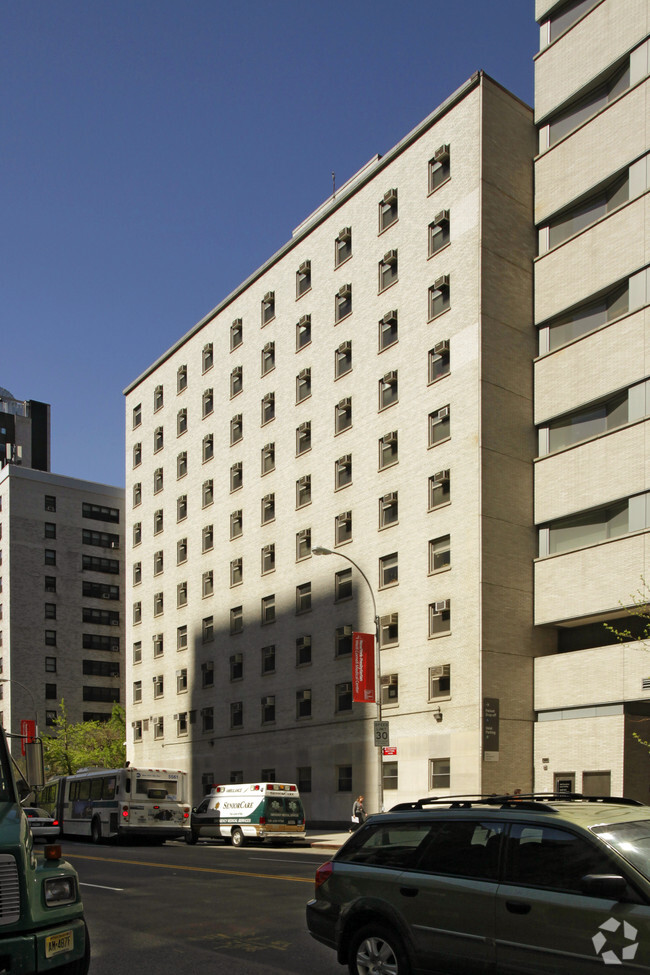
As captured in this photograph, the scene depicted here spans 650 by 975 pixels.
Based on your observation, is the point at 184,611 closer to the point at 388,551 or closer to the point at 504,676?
the point at 388,551

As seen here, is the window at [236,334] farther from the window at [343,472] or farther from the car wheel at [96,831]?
the car wheel at [96,831]

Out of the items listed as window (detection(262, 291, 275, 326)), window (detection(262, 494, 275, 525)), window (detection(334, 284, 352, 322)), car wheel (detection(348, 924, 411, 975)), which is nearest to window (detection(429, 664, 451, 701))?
window (detection(262, 494, 275, 525))

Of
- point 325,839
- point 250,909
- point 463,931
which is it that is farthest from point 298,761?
point 463,931

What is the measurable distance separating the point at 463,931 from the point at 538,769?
32.1 metres

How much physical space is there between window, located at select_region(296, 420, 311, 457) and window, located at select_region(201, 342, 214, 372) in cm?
1221

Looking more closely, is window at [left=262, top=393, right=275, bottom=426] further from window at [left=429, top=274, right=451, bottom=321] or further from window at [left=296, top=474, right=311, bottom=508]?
window at [left=429, top=274, right=451, bottom=321]

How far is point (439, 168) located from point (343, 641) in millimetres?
21993

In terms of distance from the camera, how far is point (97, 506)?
341ft

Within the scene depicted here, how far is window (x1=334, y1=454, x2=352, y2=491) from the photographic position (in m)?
48.1

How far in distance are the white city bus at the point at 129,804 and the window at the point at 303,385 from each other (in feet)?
69.3

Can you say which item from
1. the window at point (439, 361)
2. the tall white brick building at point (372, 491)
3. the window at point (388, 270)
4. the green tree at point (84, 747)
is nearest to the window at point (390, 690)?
the tall white brick building at point (372, 491)

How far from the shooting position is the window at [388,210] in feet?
154

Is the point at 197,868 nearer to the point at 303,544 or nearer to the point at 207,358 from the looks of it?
the point at 303,544

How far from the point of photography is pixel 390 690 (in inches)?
1683
